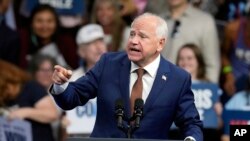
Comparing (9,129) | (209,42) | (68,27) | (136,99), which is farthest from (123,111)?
(68,27)

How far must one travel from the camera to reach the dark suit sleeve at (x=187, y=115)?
7.65m

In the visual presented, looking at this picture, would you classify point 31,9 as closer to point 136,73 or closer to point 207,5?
point 207,5

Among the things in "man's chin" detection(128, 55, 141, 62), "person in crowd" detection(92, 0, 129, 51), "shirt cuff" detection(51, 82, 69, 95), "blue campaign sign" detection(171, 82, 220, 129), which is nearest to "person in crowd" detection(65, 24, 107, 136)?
"person in crowd" detection(92, 0, 129, 51)

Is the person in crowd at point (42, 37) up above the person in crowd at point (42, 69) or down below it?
above

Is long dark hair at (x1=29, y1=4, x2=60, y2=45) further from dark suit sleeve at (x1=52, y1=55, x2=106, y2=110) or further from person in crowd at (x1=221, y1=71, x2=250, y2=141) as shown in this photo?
dark suit sleeve at (x1=52, y1=55, x2=106, y2=110)

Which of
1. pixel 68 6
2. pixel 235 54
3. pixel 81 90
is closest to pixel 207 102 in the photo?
pixel 235 54

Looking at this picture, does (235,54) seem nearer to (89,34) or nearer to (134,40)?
(89,34)

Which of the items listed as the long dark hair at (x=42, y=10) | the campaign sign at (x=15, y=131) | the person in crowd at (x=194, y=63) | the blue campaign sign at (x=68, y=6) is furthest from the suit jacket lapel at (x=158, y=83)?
the blue campaign sign at (x=68, y=6)

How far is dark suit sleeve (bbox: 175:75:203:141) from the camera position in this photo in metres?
7.65

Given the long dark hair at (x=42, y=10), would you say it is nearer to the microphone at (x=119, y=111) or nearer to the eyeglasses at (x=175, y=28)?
the eyeglasses at (x=175, y=28)

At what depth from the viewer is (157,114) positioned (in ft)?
25.7

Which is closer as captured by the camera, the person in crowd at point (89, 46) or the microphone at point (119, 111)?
the microphone at point (119, 111)

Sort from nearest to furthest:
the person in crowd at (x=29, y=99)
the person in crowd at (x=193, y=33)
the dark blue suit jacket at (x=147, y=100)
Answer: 1. the dark blue suit jacket at (x=147, y=100)
2. the person in crowd at (x=29, y=99)
3. the person in crowd at (x=193, y=33)

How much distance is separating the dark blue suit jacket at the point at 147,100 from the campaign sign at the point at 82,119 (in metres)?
3.13
